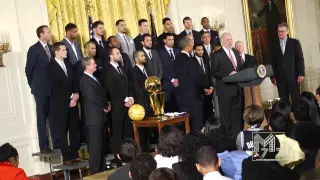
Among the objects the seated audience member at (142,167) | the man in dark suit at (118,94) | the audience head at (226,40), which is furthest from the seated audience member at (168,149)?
the audience head at (226,40)

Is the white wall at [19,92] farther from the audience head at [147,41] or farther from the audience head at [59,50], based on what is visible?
the audience head at [147,41]

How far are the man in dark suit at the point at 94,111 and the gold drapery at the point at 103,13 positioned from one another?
82.3 inches

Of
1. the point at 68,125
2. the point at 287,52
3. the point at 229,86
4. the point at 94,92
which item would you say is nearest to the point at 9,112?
the point at 68,125

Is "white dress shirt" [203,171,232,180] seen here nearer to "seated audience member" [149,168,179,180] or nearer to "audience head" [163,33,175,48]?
"seated audience member" [149,168,179,180]

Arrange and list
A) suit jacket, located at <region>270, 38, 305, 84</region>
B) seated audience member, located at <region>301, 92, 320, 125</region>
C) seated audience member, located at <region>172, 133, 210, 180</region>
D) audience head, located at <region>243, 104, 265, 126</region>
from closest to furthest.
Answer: seated audience member, located at <region>172, 133, 210, 180</region>, audience head, located at <region>243, 104, 265, 126</region>, seated audience member, located at <region>301, 92, 320, 125</region>, suit jacket, located at <region>270, 38, 305, 84</region>

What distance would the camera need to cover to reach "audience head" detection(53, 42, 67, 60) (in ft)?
31.9

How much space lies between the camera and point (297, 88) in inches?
496

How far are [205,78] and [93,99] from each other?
2582 millimetres

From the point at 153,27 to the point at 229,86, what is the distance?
3.04m

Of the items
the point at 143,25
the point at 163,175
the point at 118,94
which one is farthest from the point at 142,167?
the point at 143,25

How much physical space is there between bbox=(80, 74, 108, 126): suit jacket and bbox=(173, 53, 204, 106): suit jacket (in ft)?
6.12

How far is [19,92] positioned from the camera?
10344mm

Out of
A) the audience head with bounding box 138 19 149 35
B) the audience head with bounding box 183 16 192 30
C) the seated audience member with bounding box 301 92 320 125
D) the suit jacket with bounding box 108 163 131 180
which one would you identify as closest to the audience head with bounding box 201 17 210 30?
the audience head with bounding box 183 16 192 30

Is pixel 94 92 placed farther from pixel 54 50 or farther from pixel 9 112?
pixel 9 112
